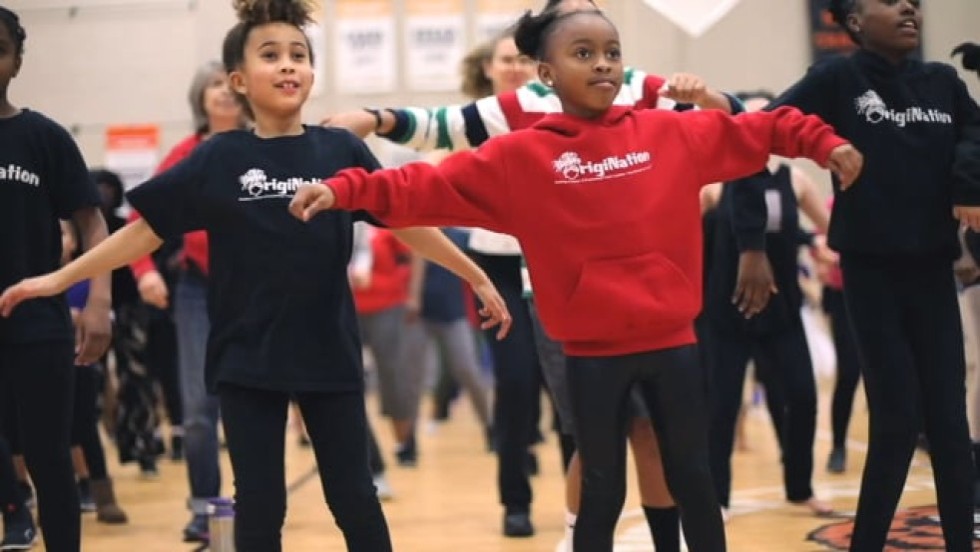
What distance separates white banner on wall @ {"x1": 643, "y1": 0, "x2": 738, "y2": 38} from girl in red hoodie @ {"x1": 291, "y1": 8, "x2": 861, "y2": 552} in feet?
5.79

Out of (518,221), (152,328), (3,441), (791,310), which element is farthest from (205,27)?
(518,221)

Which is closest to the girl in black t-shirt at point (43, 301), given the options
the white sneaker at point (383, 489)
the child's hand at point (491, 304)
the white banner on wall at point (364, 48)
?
the child's hand at point (491, 304)

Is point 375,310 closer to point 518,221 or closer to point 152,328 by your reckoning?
point 152,328

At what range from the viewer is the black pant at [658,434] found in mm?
3281

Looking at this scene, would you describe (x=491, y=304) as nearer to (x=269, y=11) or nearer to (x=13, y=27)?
(x=269, y=11)

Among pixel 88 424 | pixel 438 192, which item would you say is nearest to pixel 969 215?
pixel 438 192

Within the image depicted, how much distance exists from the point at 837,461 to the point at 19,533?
147 inches

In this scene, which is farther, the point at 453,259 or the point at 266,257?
the point at 453,259

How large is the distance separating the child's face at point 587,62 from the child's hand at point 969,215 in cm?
103

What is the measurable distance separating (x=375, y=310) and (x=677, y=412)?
439cm

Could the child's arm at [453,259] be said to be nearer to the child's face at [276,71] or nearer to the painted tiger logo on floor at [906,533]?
the child's face at [276,71]

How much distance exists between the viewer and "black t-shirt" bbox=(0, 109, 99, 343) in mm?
3986

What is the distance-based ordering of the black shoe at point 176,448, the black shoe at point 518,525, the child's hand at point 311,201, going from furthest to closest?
the black shoe at point 176,448
the black shoe at point 518,525
the child's hand at point 311,201

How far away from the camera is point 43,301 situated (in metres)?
4.01
